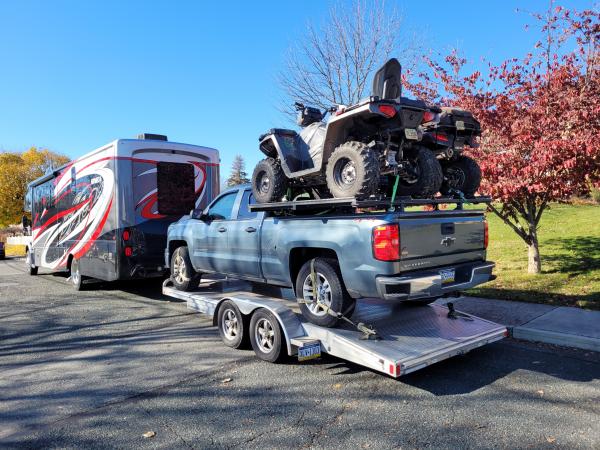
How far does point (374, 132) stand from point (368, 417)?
292 cm

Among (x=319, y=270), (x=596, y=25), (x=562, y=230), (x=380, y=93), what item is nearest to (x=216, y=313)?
(x=319, y=270)

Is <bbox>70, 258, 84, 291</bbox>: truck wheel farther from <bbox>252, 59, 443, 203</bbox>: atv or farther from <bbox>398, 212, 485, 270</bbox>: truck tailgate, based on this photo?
<bbox>398, 212, 485, 270</bbox>: truck tailgate

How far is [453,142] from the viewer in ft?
18.3

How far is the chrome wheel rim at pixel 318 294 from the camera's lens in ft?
16.0

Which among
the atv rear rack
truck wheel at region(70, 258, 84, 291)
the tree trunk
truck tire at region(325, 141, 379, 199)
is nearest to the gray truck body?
the atv rear rack

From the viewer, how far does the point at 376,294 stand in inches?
171

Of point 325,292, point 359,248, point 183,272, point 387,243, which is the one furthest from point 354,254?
point 183,272

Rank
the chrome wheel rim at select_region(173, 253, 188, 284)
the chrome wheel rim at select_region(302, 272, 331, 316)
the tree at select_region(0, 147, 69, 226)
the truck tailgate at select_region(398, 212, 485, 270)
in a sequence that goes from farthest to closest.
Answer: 1. the tree at select_region(0, 147, 69, 226)
2. the chrome wheel rim at select_region(173, 253, 188, 284)
3. the chrome wheel rim at select_region(302, 272, 331, 316)
4. the truck tailgate at select_region(398, 212, 485, 270)

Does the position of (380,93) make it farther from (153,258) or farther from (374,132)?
(153,258)

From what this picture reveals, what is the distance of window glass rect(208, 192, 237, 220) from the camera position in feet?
22.2

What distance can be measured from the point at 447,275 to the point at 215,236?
353cm

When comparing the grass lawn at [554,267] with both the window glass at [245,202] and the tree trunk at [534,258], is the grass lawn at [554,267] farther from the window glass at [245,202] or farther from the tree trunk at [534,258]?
the window glass at [245,202]

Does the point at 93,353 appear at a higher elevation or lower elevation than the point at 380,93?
lower

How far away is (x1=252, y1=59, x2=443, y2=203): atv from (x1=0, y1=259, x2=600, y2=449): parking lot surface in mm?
1961
